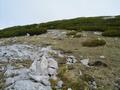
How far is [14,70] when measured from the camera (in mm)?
16172

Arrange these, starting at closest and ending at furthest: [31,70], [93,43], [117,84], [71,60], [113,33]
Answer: [117,84] → [31,70] → [71,60] → [93,43] → [113,33]

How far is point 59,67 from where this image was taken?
17.0 metres

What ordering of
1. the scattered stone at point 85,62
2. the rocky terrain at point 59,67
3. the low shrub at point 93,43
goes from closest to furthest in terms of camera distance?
the rocky terrain at point 59,67 → the scattered stone at point 85,62 → the low shrub at point 93,43

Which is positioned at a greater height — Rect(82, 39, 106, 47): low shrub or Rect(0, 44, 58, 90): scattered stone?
Rect(0, 44, 58, 90): scattered stone

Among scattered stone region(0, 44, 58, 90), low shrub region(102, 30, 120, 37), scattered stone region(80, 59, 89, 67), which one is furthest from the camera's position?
low shrub region(102, 30, 120, 37)

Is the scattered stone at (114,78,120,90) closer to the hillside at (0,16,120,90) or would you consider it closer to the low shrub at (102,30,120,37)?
the hillside at (0,16,120,90)

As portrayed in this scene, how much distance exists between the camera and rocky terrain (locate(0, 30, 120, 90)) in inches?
588

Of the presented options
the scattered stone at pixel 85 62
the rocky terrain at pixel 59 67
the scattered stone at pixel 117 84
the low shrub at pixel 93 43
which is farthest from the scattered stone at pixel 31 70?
the low shrub at pixel 93 43

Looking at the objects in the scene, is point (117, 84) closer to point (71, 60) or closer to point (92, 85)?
point (92, 85)

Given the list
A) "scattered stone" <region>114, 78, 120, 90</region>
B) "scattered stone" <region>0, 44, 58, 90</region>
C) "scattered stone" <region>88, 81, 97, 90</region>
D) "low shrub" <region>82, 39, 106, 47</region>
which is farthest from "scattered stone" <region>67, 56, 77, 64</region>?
"low shrub" <region>82, 39, 106, 47</region>

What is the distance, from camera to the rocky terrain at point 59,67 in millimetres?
14945

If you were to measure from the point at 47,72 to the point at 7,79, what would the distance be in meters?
2.01

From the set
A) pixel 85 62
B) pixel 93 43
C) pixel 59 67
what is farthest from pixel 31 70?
pixel 93 43

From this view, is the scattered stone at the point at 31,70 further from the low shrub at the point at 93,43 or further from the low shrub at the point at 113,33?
the low shrub at the point at 113,33
